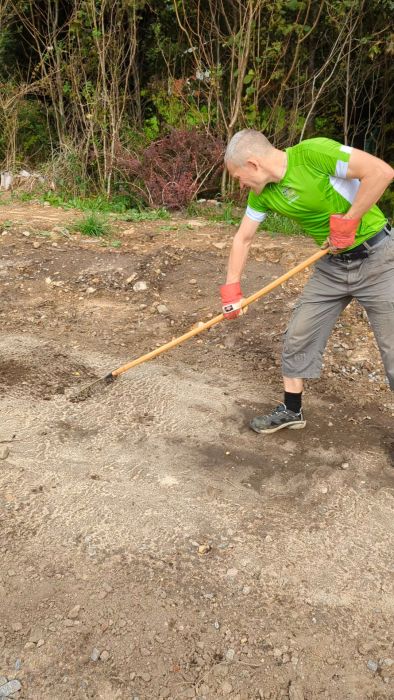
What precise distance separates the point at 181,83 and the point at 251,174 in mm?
5140

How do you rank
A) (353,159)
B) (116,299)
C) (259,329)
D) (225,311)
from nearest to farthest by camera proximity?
(353,159) < (225,311) < (259,329) < (116,299)

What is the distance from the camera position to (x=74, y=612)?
2.35 m

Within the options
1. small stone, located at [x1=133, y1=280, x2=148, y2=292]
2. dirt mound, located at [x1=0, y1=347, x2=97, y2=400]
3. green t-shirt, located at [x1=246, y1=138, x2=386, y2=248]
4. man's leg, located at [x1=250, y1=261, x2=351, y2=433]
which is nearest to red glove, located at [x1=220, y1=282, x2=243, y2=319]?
man's leg, located at [x1=250, y1=261, x2=351, y2=433]

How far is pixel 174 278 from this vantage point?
5320 millimetres

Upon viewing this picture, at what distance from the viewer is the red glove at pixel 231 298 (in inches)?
123

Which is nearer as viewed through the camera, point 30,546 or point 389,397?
point 30,546

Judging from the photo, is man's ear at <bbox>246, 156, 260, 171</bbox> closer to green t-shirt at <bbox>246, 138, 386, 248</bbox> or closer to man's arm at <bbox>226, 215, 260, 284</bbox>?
green t-shirt at <bbox>246, 138, 386, 248</bbox>

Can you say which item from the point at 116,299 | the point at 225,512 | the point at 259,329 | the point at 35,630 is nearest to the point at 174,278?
the point at 116,299

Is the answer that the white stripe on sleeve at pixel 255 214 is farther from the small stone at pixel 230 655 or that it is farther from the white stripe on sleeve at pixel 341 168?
the small stone at pixel 230 655

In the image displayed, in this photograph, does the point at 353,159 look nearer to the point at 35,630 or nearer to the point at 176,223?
the point at 35,630

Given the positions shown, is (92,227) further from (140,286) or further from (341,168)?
(341,168)

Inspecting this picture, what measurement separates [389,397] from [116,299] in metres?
2.30

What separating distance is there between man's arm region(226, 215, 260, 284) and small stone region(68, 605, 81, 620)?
63.1 inches

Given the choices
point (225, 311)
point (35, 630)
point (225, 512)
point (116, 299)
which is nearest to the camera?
point (35, 630)
